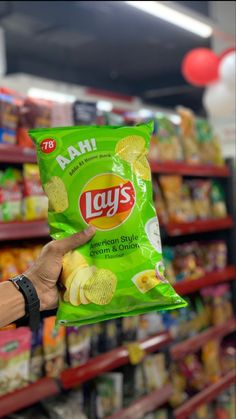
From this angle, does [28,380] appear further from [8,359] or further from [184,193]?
[184,193]

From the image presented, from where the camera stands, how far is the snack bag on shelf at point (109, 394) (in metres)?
3.01

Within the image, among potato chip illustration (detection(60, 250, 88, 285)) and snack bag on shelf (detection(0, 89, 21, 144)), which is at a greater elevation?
snack bag on shelf (detection(0, 89, 21, 144))

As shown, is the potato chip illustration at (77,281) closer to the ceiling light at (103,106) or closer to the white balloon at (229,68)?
the ceiling light at (103,106)

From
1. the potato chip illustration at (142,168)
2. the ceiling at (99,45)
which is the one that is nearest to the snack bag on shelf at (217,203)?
the ceiling at (99,45)

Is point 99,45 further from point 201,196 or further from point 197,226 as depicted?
point 197,226

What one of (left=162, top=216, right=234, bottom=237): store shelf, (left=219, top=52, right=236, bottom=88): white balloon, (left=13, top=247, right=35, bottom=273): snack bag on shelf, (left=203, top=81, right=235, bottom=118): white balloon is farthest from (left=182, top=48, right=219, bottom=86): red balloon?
(left=13, top=247, right=35, bottom=273): snack bag on shelf

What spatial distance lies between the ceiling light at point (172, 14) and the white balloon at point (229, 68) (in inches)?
12.3

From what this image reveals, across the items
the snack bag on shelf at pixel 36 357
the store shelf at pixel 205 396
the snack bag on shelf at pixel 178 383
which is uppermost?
the snack bag on shelf at pixel 36 357

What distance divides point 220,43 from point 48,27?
8.90 feet

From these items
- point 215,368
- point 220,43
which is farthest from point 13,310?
point 220,43

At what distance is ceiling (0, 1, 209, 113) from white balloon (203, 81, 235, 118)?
807 millimetres

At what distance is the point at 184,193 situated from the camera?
13.4 feet

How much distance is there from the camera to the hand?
1446 mm

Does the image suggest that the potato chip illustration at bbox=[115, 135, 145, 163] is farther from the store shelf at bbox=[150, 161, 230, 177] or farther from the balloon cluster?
the balloon cluster
